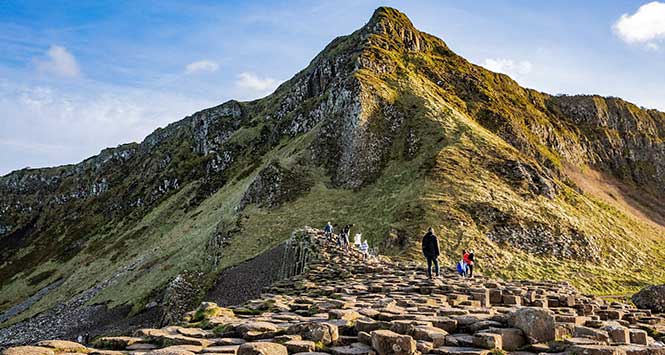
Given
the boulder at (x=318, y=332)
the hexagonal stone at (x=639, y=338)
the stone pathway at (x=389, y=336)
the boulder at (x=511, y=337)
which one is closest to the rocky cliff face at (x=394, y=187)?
the stone pathway at (x=389, y=336)

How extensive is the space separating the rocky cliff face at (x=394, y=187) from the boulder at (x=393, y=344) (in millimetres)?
40141

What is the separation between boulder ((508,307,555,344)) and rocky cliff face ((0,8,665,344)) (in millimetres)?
38474

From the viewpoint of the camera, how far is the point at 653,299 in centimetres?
3053

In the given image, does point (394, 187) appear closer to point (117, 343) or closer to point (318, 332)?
point (318, 332)

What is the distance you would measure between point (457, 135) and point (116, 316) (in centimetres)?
5381

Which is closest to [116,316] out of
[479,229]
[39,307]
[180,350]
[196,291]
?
[196,291]

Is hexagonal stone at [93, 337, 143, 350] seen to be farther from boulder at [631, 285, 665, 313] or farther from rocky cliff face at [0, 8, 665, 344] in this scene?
rocky cliff face at [0, 8, 665, 344]

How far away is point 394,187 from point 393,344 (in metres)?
60.1

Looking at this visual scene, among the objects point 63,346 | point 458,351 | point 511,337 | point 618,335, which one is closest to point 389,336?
point 458,351

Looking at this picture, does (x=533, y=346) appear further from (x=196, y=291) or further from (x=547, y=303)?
(x=196, y=291)

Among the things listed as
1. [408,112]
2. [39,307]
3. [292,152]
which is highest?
[408,112]

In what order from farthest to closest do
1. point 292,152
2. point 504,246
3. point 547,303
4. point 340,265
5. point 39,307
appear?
point 292,152, point 39,307, point 504,246, point 340,265, point 547,303

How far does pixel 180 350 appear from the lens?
9.97 m

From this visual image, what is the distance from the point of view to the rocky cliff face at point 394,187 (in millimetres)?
59656
